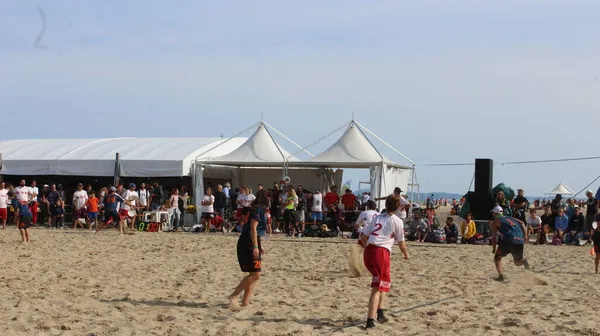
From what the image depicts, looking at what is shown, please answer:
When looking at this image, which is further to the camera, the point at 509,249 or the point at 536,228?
the point at 536,228

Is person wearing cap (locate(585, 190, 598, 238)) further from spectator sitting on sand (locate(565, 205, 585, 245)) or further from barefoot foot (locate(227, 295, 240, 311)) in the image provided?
barefoot foot (locate(227, 295, 240, 311))

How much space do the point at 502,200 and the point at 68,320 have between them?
11.2 meters

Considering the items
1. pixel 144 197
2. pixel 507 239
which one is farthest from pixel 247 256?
pixel 144 197

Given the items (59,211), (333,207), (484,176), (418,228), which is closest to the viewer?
(418,228)

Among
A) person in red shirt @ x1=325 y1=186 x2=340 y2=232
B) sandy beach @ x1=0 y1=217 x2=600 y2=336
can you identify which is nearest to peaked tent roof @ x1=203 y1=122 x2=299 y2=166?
person in red shirt @ x1=325 y1=186 x2=340 y2=232

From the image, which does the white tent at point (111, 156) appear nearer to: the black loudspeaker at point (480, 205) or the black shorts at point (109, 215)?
the black shorts at point (109, 215)

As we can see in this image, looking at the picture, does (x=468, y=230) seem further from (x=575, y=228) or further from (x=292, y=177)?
(x=292, y=177)

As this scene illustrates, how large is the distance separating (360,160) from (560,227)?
5807 mm

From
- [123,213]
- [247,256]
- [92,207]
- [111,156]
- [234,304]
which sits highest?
[111,156]

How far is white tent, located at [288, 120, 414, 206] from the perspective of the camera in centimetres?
2389

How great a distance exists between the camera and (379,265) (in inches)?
318

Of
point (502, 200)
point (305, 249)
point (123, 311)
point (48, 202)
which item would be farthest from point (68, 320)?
point (48, 202)

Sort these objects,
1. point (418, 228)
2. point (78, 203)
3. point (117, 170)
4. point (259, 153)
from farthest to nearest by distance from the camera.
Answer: point (117, 170)
point (259, 153)
point (78, 203)
point (418, 228)

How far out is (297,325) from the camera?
26.8ft
